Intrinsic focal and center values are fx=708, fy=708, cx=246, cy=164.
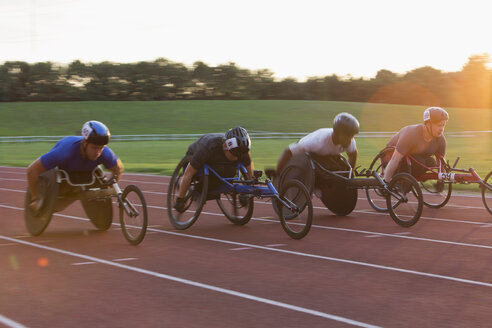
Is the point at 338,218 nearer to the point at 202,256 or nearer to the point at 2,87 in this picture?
the point at 202,256

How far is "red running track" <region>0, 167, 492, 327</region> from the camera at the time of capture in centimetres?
536

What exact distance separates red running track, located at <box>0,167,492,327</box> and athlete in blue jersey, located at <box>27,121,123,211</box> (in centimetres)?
86

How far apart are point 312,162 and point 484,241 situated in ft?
9.35

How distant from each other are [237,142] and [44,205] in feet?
8.63

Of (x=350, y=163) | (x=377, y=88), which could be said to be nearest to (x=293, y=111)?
(x=377, y=88)

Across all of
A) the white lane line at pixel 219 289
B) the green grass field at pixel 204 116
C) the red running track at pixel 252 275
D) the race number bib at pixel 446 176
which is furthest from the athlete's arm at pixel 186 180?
the green grass field at pixel 204 116

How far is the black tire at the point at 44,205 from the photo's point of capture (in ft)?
28.9

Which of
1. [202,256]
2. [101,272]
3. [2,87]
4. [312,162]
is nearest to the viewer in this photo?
[101,272]

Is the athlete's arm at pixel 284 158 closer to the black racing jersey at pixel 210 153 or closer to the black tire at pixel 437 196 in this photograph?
the black racing jersey at pixel 210 153

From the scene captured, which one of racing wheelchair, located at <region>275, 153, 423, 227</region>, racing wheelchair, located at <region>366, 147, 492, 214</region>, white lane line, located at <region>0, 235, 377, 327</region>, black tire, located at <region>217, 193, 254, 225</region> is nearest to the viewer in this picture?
white lane line, located at <region>0, 235, 377, 327</region>

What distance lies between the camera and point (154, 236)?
9367mm

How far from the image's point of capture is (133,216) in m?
8.54

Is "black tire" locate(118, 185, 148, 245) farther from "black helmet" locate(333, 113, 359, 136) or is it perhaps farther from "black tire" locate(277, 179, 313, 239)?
"black helmet" locate(333, 113, 359, 136)

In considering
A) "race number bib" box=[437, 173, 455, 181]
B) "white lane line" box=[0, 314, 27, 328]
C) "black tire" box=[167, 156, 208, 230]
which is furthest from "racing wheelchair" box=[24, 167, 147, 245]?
"race number bib" box=[437, 173, 455, 181]
